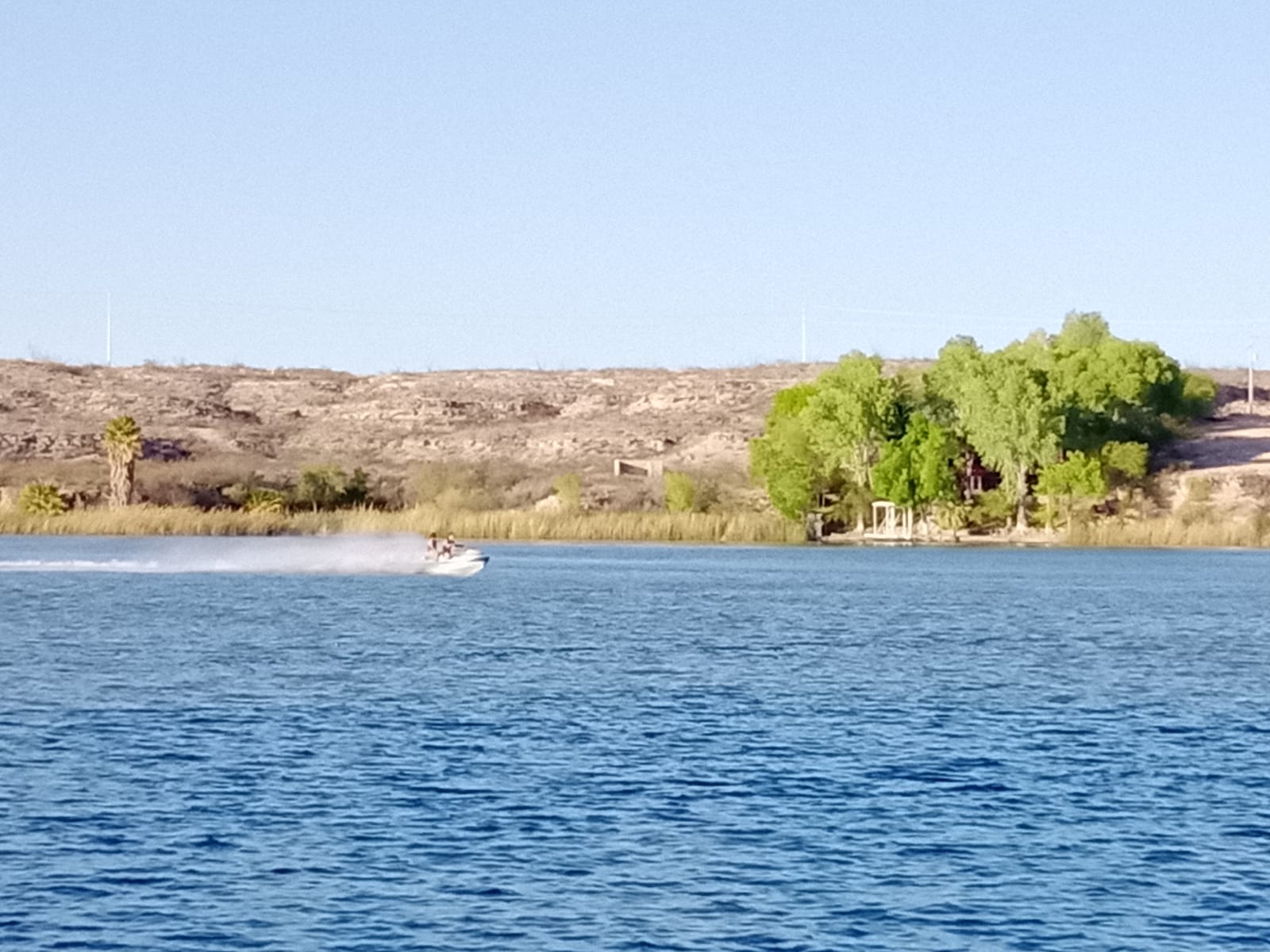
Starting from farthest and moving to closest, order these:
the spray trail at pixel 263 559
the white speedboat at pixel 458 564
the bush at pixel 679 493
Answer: the bush at pixel 679 493, the spray trail at pixel 263 559, the white speedboat at pixel 458 564

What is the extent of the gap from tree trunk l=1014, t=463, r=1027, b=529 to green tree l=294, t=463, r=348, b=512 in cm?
4213

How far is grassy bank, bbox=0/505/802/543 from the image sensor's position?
→ 10850 centimetres

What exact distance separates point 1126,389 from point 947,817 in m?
111

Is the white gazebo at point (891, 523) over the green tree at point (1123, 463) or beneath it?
beneath

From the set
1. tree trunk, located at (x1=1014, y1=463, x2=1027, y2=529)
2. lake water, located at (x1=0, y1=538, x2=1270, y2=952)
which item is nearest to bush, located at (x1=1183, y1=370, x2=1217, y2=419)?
tree trunk, located at (x1=1014, y1=463, x2=1027, y2=529)

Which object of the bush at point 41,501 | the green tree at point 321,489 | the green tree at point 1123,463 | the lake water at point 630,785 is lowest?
the lake water at point 630,785

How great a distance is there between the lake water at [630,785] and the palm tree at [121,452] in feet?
225

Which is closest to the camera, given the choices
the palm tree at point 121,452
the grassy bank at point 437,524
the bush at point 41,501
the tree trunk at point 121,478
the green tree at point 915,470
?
the grassy bank at point 437,524

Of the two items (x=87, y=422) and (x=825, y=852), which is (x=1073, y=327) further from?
(x=825, y=852)

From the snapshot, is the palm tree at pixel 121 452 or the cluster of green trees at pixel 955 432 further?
the palm tree at pixel 121 452

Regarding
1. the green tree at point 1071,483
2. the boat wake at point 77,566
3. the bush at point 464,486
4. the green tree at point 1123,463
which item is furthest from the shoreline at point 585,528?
→ the boat wake at point 77,566

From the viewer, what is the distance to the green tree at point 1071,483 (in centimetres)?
12256

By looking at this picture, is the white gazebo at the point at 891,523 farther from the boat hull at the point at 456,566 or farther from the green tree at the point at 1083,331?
the boat hull at the point at 456,566

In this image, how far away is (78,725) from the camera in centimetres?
3547
